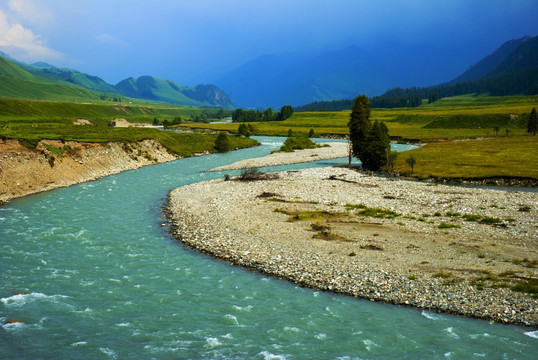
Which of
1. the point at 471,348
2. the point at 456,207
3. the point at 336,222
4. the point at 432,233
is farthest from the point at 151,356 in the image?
the point at 456,207

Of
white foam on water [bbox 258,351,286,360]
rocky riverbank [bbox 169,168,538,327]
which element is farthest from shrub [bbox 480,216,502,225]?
white foam on water [bbox 258,351,286,360]

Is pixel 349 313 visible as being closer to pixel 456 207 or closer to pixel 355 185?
pixel 456 207

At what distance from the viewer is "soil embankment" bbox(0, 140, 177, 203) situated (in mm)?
51781

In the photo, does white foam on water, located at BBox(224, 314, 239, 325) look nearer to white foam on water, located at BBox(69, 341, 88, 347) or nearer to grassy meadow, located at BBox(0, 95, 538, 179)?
white foam on water, located at BBox(69, 341, 88, 347)

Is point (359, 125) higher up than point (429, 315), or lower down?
higher up

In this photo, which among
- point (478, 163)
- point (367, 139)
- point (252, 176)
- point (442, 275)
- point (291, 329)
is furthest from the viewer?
point (367, 139)

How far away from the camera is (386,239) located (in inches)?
1268

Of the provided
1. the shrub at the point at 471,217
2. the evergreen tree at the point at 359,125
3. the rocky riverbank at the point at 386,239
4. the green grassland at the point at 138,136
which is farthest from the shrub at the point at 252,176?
the green grassland at the point at 138,136

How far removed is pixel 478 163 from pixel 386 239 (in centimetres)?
5573

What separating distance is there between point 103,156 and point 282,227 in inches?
2062

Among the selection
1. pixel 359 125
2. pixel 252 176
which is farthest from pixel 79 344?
pixel 359 125

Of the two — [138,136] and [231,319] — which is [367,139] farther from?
[231,319]

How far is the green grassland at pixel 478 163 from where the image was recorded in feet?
218

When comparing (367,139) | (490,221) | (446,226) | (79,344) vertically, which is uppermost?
(367,139)
